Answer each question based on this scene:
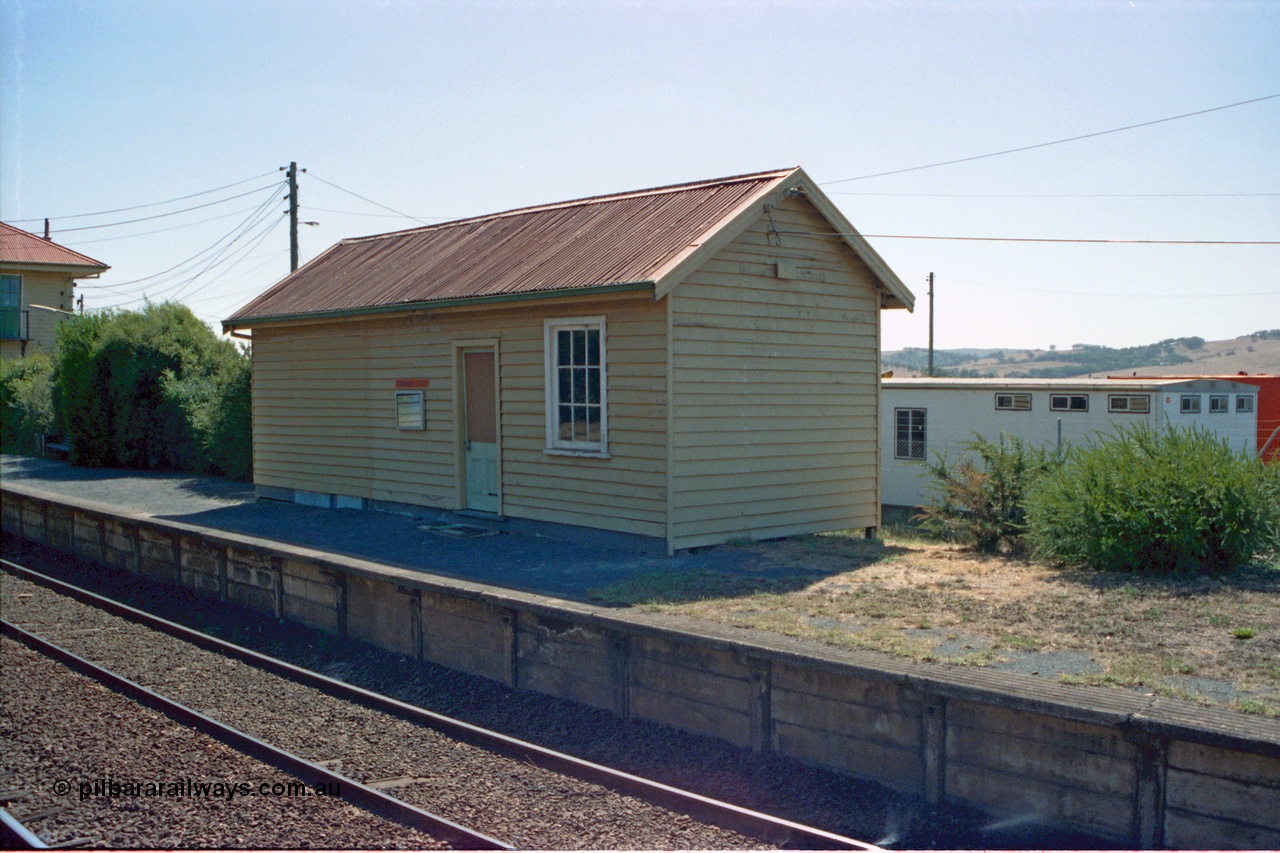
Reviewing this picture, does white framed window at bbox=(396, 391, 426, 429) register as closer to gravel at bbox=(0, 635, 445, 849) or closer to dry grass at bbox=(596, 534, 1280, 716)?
dry grass at bbox=(596, 534, 1280, 716)

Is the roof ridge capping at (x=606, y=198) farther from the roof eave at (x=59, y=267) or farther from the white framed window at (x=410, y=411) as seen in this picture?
the roof eave at (x=59, y=267)

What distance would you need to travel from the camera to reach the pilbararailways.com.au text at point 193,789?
6.03 meters

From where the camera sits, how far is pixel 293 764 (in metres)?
6.44

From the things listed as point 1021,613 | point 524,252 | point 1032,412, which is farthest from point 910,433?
point 1021,613

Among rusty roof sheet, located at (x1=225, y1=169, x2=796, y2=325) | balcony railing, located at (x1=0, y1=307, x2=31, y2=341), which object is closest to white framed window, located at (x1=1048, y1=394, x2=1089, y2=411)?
rusty roof sheet, located at (x1=225, y1=169, x2=796, y2=325)

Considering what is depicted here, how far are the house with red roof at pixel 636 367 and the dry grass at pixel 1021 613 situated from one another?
148 centimetres

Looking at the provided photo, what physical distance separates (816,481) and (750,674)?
606 centimetres

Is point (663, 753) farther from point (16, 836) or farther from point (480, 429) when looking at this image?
point (480, 429)

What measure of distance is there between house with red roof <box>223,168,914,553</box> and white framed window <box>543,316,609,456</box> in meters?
0.02

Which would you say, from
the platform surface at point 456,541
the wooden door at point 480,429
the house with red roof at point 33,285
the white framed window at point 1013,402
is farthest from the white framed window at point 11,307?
the white framed window at point 1013,402

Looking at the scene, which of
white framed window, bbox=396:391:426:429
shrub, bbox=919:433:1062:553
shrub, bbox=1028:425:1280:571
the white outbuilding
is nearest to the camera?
shrub, bbox=1028:425:1280:571

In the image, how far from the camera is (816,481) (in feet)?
40.6

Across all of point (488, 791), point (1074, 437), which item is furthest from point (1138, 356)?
point (488, 791)

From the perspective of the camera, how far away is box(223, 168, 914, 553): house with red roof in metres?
10.8
